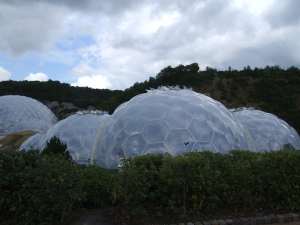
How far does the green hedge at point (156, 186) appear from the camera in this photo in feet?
27.9

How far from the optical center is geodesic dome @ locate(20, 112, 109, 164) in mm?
18359

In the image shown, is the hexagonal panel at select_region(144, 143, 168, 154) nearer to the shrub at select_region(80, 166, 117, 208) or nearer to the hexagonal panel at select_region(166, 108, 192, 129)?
the hexagonal panel at select_region(166, 108, 192, 129)

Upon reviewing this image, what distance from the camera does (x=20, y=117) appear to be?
151ft

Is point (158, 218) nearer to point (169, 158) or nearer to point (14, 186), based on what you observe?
point (169, 158)

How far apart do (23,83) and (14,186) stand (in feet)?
251

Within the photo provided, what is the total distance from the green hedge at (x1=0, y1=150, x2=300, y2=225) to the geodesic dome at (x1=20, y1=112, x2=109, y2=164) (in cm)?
763

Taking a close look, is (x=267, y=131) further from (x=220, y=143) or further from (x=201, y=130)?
(x=201, y=130)

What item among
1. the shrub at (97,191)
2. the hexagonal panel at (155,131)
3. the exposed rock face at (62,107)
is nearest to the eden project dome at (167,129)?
the hexagonal panel at (155,131)

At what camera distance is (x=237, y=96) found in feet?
163

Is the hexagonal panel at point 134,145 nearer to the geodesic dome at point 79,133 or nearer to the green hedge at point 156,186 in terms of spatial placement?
the green hedge at point 156,186

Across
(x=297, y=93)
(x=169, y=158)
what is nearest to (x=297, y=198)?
(x=169, y=158)

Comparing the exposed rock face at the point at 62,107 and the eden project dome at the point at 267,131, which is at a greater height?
the eden project dome at the point at 267,131

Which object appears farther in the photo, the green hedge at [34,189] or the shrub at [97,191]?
the shrub at [97,191]

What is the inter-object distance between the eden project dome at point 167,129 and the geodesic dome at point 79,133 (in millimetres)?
2672
